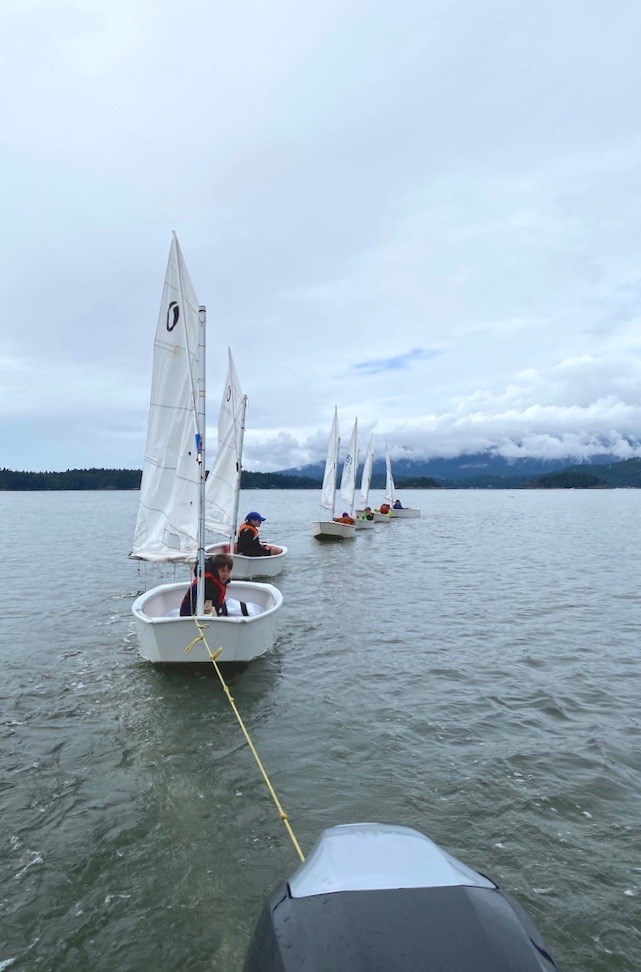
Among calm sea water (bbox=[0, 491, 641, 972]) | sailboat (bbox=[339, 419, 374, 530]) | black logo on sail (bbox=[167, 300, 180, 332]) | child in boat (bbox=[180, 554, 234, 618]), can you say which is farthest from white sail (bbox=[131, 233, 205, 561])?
sailboat (bbox=[339, 419, 374, 530])

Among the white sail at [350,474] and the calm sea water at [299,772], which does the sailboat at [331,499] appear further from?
the calm sea water at [299,772]

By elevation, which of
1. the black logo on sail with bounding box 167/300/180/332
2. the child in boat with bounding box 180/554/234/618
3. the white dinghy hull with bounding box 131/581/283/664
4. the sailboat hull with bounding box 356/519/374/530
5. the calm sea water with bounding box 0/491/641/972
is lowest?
the calm sea water with bounding box 0/491/641/972

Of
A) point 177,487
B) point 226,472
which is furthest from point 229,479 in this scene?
point 177,487

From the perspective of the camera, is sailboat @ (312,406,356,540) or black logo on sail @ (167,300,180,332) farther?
sailboat @ (312,406,356,540)

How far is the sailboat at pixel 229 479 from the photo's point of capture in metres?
19.8

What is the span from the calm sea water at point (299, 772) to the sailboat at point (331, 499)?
2039 centimetres

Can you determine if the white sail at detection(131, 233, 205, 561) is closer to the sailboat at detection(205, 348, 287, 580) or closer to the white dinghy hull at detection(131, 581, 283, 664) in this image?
the white dinghy hull at detection(131, 581, 283, 664)

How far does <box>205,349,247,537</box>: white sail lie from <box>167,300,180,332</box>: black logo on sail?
9.07 meters

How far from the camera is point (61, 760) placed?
7.02m

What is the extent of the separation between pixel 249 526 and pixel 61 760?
1426cm

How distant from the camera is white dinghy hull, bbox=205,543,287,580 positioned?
2014 centimetres

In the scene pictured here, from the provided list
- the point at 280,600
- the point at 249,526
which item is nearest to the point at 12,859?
the point at 280,600

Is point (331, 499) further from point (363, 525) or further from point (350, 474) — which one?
point (363, 525)

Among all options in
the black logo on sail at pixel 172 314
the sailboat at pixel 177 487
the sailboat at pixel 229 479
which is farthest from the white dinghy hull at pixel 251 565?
the black logo on sail at pixel 172 314
